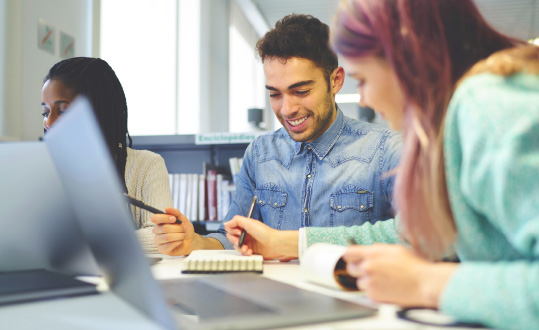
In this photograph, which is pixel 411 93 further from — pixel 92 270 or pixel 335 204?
pixel 335 204

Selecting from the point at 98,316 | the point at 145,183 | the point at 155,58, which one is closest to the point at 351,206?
the point at 145,183

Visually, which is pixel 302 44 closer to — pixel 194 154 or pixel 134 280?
pixel 134 280

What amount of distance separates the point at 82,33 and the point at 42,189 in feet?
7.90

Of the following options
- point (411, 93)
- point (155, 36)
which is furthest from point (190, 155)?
point (411, 93)

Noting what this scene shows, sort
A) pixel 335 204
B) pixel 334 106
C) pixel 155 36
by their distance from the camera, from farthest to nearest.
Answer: pixel 155 36, pixel 334 106, pixel 335 204

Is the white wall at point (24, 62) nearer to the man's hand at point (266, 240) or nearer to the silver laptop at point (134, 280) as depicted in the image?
the man's hand at point (266, 240)

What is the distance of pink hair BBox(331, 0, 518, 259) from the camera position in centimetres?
59

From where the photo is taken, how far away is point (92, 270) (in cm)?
79

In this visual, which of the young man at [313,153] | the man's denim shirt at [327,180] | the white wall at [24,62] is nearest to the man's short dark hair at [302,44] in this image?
the young man at [313,153]

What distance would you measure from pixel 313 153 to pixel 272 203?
21 centimetres

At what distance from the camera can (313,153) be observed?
1.49 m

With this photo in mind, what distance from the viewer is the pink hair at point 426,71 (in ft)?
1.95

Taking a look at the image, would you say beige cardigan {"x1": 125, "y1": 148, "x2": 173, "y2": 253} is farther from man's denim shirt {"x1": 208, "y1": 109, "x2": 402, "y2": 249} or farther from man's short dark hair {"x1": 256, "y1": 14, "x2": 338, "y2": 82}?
man's short dark hair {"x1": 256, "y1": 14, "x2": 338, "y2": 82}

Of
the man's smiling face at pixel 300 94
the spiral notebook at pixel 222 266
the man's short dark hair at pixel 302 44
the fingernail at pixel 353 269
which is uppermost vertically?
the man's short dark hair at pixel 302 44
